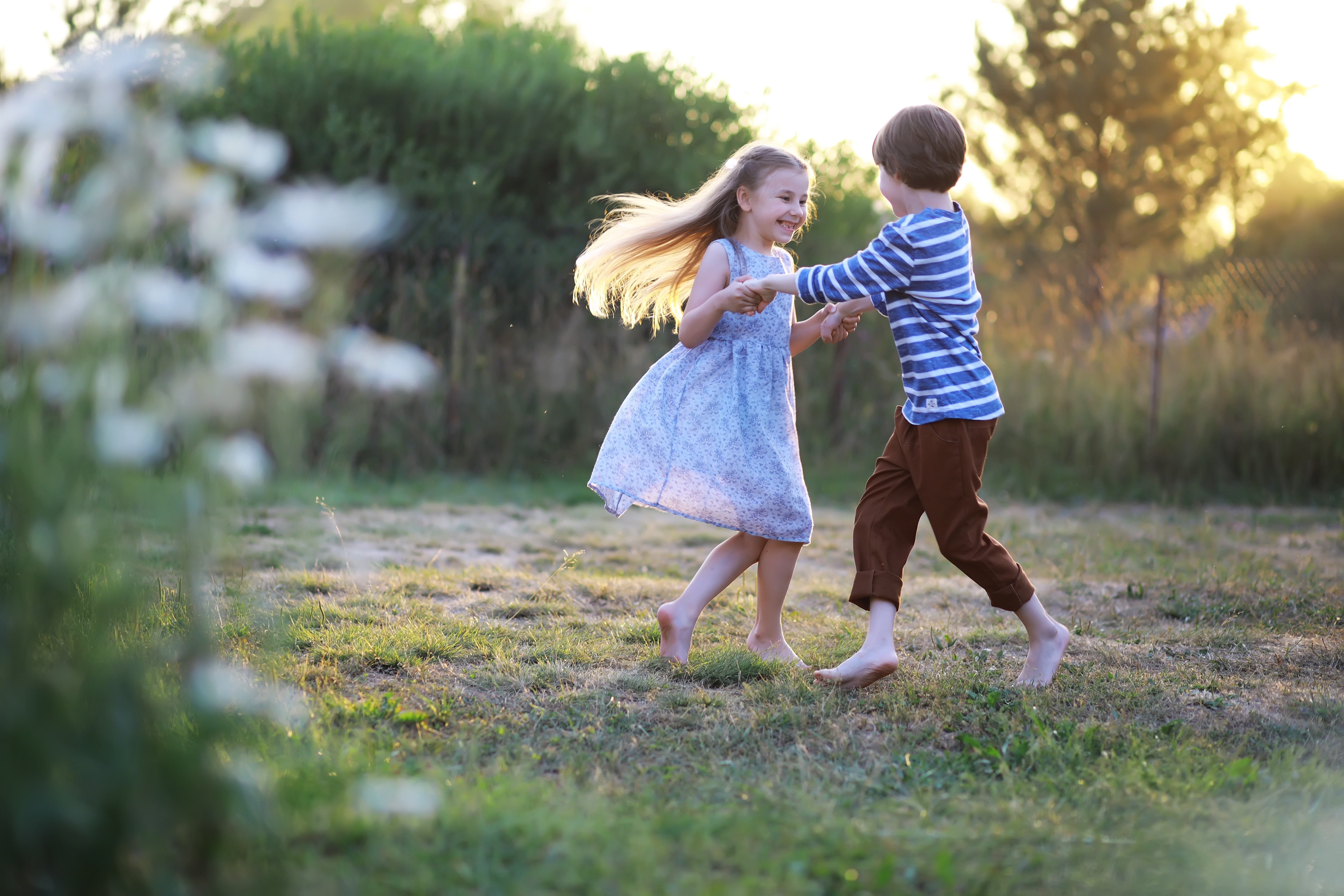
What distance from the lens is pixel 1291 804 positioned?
6.83 feet

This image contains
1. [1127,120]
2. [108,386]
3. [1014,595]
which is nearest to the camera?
[108,386]

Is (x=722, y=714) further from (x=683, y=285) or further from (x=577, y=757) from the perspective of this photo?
(x=683, y=285)

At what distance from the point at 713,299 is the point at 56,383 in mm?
1919

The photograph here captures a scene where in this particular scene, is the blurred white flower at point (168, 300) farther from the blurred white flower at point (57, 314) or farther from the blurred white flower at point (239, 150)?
the blurred white flower at point (239, 150)

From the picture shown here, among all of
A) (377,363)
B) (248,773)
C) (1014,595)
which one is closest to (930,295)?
(1014,595)

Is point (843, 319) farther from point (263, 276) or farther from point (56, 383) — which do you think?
point (56, 383)

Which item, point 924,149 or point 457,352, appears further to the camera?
point 457,352

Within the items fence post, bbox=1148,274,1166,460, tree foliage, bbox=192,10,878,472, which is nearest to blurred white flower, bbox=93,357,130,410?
tree foliage, bbox=192,10,878,472

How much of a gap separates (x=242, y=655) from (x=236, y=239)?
1.48 meters

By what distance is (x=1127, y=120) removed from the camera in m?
23.2

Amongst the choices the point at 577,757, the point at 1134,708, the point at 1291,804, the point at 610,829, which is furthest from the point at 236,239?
the point at 1134,708

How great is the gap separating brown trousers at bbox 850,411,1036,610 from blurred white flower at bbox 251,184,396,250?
1782mm

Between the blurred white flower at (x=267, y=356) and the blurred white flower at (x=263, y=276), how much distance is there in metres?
0.06

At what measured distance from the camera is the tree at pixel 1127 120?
22719mm
